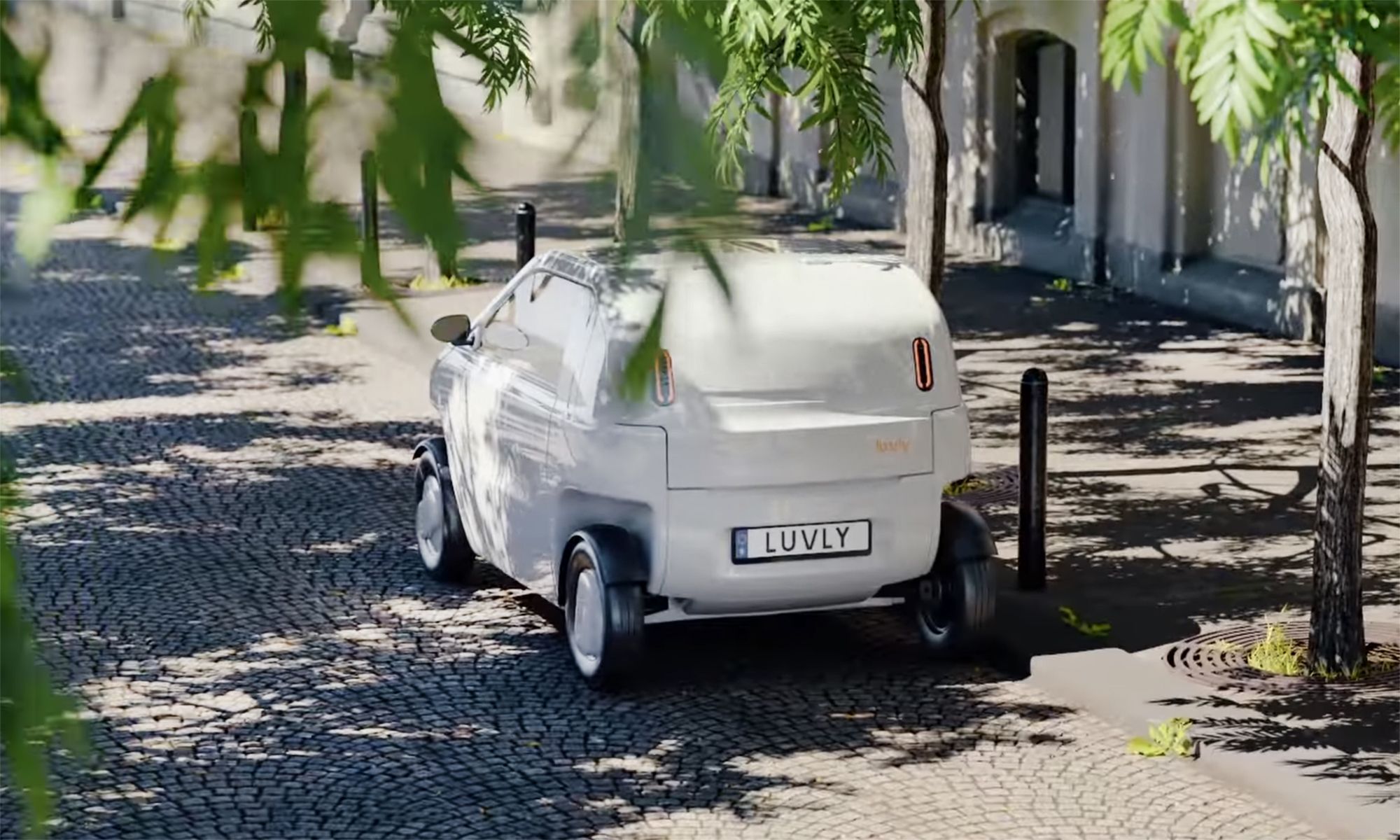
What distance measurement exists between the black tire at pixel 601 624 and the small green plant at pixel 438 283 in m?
6.48

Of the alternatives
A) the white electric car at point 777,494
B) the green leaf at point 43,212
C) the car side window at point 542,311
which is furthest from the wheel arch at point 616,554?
the green leaf at point 43,212

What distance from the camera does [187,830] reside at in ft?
24.1

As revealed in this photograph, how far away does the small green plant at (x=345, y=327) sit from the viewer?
84.4 inches

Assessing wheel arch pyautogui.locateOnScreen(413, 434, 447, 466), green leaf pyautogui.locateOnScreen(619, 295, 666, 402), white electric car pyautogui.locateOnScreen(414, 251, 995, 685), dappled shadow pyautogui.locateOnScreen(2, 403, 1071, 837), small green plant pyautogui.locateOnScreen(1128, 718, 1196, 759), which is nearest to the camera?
green leaf pyautogui.locateOnScreen(619, 295, 666, 402)

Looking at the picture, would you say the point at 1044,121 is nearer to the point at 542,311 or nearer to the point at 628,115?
the point at 542,311

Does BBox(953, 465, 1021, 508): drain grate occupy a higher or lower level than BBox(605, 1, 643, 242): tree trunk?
lower

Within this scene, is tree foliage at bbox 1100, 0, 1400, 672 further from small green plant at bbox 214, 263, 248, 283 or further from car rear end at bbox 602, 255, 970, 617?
car rear end at bbox 602, 255, 970, 617

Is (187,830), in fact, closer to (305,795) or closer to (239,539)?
(305,795)

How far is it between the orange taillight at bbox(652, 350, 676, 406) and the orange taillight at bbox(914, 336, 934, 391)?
265 inches

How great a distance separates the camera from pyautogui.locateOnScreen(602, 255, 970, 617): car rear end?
859 cm

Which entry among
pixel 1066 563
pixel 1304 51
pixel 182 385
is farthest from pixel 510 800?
pixel 182 385

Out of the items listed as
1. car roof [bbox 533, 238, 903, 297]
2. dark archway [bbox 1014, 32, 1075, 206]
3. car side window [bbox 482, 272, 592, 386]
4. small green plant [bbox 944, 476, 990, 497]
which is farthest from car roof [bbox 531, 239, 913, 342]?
dark archway [bbox 1014, 32, 1075, 206]

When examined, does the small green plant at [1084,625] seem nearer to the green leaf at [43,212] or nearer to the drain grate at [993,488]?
the drain grate at [993,488]

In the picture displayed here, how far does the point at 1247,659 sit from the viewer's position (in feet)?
29.3
